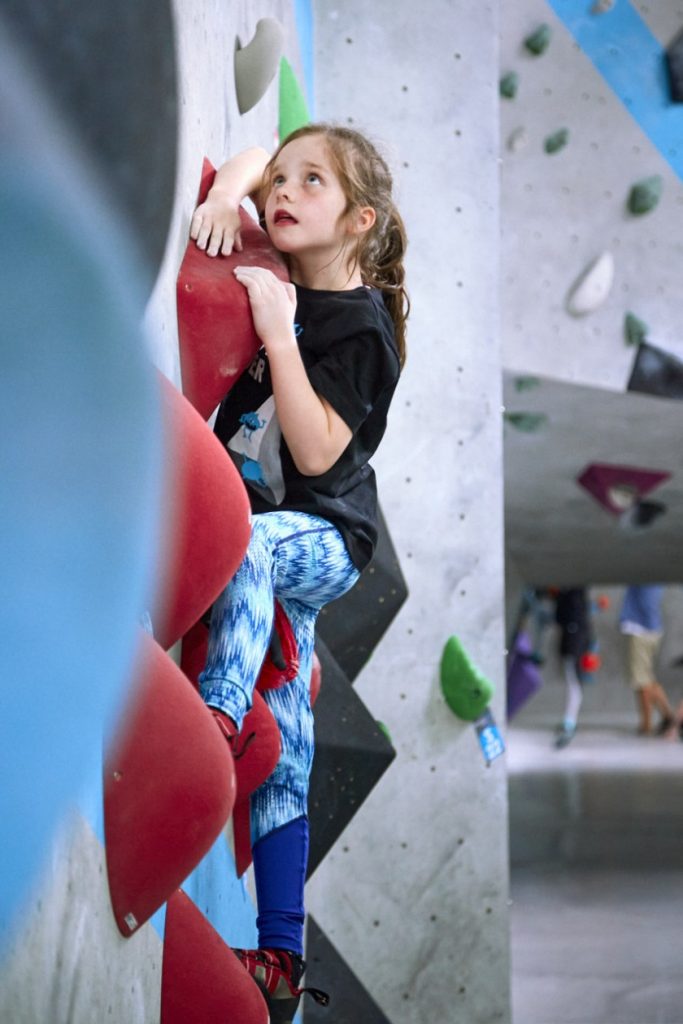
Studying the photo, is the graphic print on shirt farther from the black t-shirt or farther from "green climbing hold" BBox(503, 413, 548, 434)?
"green climbing hold" BBox(503, 413, 548, 434)

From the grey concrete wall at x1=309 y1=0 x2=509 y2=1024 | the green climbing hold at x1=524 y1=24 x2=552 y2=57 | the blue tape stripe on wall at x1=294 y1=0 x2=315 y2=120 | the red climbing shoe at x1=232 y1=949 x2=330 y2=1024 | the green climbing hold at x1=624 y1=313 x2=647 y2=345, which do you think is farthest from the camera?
the green climbing hold at x1=624 y1=313 x2=647 y2=345

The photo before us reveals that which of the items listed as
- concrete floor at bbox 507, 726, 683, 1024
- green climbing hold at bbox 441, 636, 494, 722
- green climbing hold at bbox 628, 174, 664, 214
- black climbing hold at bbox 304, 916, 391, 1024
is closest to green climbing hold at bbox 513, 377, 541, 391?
green climbing hold at bbox 628, 174, 664, 214

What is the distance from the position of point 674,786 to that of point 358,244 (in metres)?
6.20

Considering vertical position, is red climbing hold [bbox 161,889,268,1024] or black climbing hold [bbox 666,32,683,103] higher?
black climbing hold [bbox 666,32,683,103]

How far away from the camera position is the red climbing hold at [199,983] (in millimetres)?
992

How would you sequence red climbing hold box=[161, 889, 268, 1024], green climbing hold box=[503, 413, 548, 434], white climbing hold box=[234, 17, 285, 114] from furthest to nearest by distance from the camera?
green climbing hold box=[503, 413, 548, 434]
white climbing hold box=[234, 17, 285, 114]
red climbing hold box=[161, 889, 268, 1024]

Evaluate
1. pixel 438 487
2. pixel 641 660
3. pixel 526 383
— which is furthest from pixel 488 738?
pixel 641 660


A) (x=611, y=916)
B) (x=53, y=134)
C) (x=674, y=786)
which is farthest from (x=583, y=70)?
(x=674, y=786)

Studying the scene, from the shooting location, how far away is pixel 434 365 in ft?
9.06

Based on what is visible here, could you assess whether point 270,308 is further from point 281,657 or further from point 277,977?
point 277,977

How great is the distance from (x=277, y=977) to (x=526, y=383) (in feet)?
8.75

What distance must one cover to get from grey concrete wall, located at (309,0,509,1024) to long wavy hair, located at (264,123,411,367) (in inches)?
57.0

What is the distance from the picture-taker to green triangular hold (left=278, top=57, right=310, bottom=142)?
6.55 ft

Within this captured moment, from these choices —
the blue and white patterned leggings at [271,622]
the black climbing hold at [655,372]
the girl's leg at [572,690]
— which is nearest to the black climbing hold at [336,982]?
the blue and white patterned leggings at [271,622]
